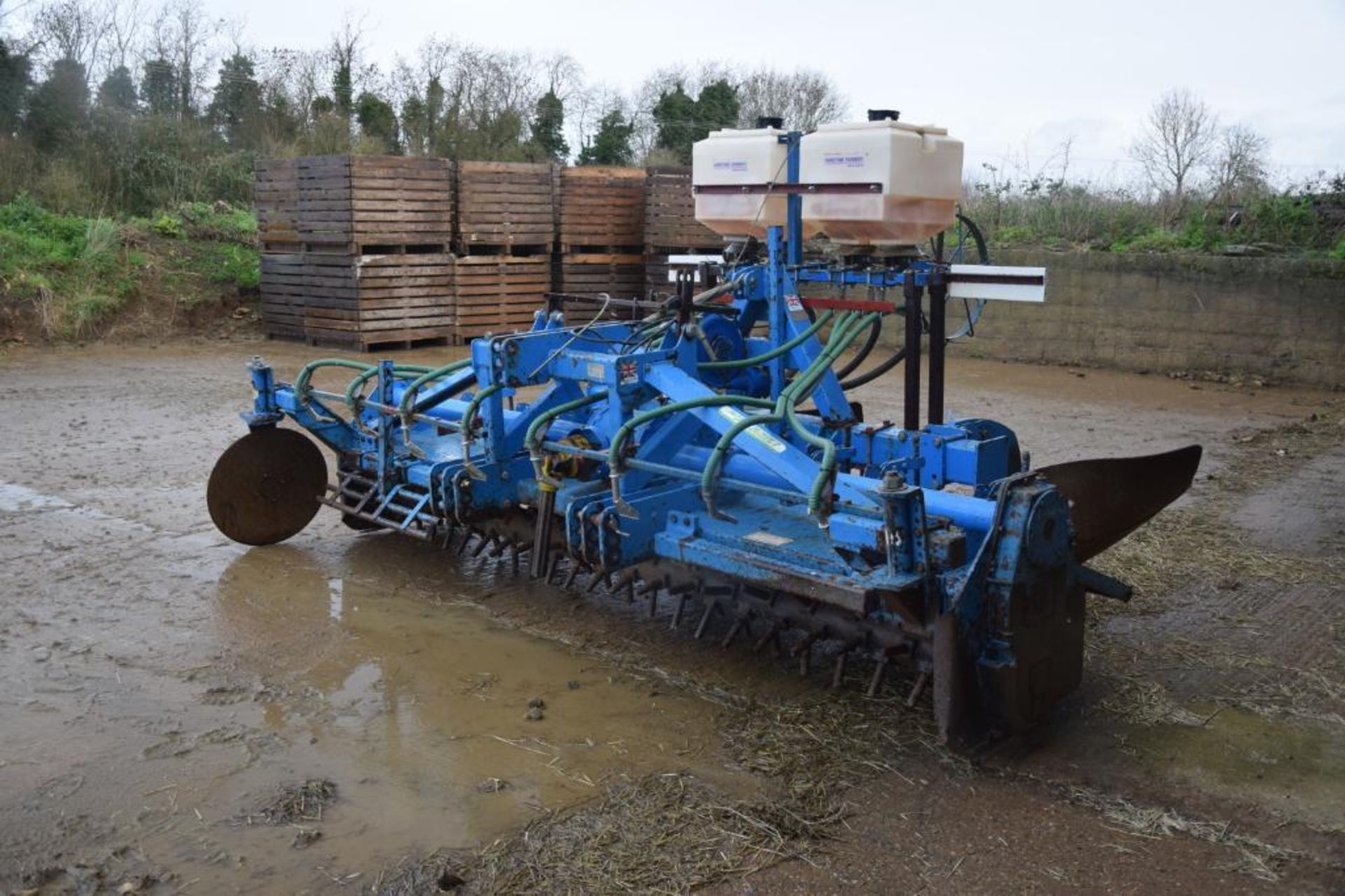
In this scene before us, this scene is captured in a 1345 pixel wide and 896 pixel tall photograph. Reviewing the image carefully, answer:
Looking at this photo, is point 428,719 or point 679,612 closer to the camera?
point 428,719

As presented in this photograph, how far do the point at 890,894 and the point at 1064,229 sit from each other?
12.5 metres

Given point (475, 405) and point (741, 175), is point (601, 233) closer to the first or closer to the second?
point (741, 175)

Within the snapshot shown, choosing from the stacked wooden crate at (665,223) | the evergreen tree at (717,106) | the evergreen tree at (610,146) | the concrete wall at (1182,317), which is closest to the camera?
the concrete wall at (1182,317)

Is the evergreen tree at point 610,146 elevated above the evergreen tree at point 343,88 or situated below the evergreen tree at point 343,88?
below

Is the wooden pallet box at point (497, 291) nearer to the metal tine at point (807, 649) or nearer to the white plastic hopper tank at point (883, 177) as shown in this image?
the white plastic hopper tank at point (883, 177)

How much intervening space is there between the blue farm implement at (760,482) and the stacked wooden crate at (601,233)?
815 centimetres


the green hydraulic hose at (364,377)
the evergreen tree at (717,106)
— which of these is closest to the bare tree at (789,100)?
the evergreen tree at (717,106)

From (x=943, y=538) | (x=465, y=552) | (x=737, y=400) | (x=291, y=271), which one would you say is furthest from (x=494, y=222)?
(x=943, y=538)

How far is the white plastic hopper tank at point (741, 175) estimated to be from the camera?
544 cm

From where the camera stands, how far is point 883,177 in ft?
16.6

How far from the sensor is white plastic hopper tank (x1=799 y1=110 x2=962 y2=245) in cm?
507

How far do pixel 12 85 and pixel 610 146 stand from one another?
1054cm

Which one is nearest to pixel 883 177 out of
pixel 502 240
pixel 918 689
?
pixel 918 689

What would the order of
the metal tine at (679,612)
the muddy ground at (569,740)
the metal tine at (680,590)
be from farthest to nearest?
1. the metal tine at (679,612)
2. the metal tine at (680,590)
3. the muddy ground at (569,740)
